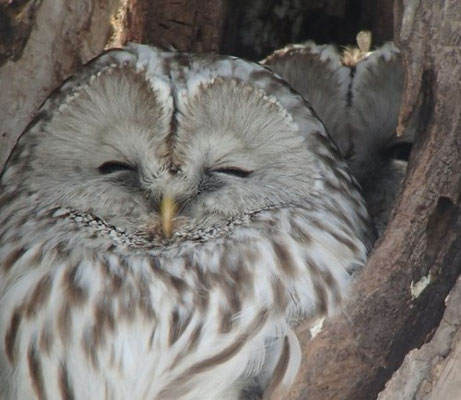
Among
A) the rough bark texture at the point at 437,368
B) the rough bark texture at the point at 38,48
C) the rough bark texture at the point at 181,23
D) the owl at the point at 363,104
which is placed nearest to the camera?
the rough bark texture at the point at 437,368

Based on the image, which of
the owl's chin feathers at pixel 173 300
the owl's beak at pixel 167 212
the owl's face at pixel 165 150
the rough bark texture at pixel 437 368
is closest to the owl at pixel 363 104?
the owl's face at pixel 165 150

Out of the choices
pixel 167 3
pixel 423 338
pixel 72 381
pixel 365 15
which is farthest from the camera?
pixel 365 15

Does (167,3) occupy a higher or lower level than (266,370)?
higher

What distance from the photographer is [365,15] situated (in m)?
4.53

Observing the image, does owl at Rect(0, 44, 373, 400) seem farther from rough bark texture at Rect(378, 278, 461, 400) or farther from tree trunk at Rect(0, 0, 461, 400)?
rough bark texture at Rect(378, 278, 461, 400)

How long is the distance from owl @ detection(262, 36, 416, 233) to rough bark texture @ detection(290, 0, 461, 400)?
772mm

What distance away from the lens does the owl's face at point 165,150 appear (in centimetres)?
316

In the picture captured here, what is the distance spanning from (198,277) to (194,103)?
46cm

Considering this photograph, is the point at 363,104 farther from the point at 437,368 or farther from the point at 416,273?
the point at 437,368

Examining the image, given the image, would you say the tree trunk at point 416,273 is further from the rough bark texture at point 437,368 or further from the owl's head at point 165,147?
the owl's head at point 165,147

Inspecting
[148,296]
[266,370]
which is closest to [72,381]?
[148,296]

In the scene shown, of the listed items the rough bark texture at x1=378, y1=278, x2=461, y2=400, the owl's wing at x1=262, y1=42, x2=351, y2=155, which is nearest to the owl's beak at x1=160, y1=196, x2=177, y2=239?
the rough bark texture at x1=378, y1=278, x2=461, y2=400

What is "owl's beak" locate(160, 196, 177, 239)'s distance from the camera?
3105 millimetres

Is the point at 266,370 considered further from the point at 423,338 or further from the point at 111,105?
the point at 111,105
